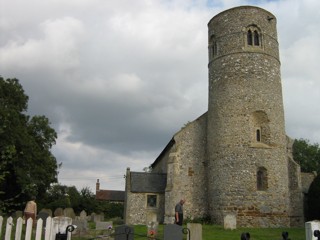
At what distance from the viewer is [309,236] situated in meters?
8.64

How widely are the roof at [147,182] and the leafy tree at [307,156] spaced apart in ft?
81.9

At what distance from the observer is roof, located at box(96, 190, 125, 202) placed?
224ft

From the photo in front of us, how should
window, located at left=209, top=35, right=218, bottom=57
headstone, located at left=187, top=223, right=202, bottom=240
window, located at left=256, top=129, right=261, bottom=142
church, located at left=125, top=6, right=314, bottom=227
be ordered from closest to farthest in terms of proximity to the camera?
headstone, located at left=187, top=223, right=202, bottom=240, church, located at left=125, top=6, right=314, bottom=227, window, located at left=256, top=129, right=261, bottom=142, window, located at left=209, top=35, right=218, bottom=57

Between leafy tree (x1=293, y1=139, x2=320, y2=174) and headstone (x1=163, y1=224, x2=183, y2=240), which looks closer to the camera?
headstone (x1=163, y1=224, x2=183, y2=240)

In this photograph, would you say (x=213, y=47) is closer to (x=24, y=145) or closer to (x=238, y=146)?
(x=238, y=146)

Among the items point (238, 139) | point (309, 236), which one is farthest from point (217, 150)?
point (309, 236)

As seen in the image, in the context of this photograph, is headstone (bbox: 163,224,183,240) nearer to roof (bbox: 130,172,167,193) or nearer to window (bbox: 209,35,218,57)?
roof (bbox: 130,172,167,193)

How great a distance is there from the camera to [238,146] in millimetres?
24000

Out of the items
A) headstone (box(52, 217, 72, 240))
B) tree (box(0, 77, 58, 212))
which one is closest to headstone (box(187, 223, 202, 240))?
headstone (box(52, 217, 72, 240))

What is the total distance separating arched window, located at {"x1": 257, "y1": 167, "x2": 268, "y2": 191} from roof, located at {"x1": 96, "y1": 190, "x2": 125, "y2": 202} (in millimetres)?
47474

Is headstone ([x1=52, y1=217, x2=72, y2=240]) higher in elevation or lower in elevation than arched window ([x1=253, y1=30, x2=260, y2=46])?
lower

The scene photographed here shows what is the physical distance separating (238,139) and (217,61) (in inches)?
229

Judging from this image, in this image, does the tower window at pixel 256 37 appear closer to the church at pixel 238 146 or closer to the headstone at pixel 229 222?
the church at pixel 238 146

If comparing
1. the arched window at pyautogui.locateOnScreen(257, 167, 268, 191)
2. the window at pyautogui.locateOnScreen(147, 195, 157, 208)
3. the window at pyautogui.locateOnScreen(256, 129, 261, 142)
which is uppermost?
the window at pyautogui.locateOnScreen(256, 129, 261, 142)
